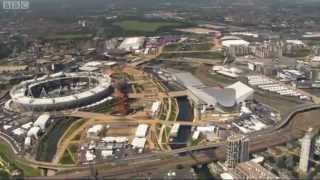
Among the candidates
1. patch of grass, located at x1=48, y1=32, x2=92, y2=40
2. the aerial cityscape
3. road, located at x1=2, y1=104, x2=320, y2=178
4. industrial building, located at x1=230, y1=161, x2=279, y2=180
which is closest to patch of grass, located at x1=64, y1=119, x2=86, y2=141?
the aerial cityscape

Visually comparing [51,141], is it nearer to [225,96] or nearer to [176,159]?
[176,159]

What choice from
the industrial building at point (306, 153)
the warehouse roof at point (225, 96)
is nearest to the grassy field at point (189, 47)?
the warehouse roof at point (225, 96)

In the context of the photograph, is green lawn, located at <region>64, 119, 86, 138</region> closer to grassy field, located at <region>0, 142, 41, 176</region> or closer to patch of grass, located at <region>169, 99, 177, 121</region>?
grassy field, located at <region>0, 142, 41, 176</region>

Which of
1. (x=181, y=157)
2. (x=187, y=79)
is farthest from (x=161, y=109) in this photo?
(x=187, y=79)

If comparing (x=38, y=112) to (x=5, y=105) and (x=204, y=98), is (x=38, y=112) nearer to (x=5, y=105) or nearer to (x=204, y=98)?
(x=5, y=105)

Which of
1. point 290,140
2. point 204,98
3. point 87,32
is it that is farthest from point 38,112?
point 87,32
